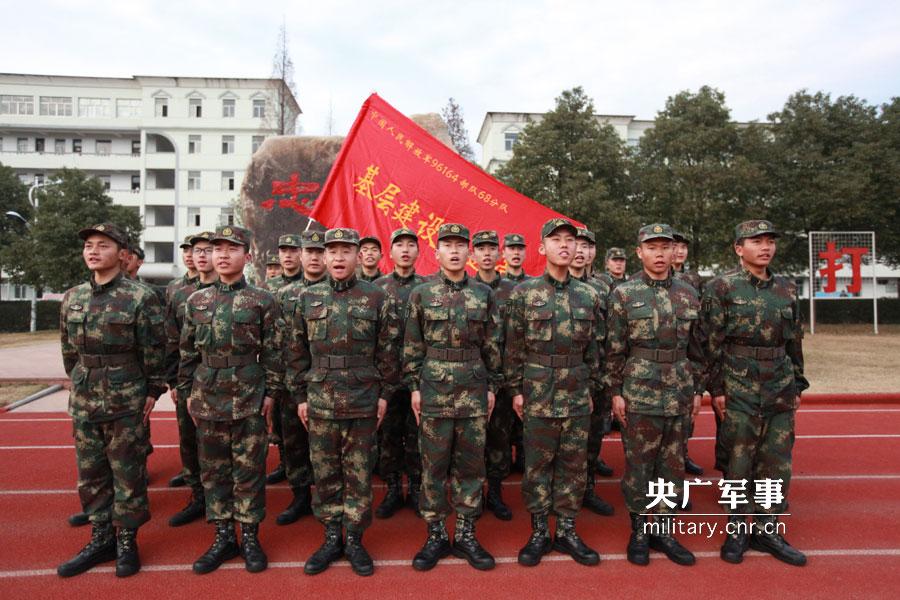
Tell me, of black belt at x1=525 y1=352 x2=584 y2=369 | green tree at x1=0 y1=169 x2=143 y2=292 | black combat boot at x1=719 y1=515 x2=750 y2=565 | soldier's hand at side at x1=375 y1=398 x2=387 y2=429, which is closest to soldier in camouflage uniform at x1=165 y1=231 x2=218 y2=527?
soldier's hand at side at x1=375 y1=398 x2=387 y2=429

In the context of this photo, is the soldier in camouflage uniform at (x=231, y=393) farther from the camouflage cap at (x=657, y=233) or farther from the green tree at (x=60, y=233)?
the green tree at (x=60, y=233)

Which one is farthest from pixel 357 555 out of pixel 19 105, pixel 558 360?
pixel 19 105

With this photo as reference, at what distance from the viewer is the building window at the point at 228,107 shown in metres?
30.5

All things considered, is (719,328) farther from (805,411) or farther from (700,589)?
(805,411)

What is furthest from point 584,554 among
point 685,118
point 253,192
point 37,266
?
point 37,266

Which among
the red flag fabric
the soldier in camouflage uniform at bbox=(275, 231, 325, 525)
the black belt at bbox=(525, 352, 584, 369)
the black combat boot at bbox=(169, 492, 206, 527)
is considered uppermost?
the red flag fabric

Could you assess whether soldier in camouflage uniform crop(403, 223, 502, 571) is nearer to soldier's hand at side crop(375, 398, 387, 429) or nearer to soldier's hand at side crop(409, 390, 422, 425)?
soldier's hand at side crop(409, 390, 422, 425)

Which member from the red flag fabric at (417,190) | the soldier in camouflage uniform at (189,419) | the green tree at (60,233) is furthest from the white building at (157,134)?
the soldier in camouflage uniform at (189,419)

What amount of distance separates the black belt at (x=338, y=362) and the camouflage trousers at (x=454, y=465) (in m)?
0.53

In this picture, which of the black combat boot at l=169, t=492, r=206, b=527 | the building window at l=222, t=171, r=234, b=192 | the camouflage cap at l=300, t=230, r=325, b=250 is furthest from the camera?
the building window at l=222, t=171, r=234, b=192

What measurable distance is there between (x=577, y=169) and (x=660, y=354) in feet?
41.1

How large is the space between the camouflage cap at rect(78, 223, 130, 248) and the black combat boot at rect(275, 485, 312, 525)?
2.15 meters

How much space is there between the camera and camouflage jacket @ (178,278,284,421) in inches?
124

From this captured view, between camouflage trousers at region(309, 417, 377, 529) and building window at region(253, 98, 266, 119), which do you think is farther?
building window at region(253, 98, 266, 119)
